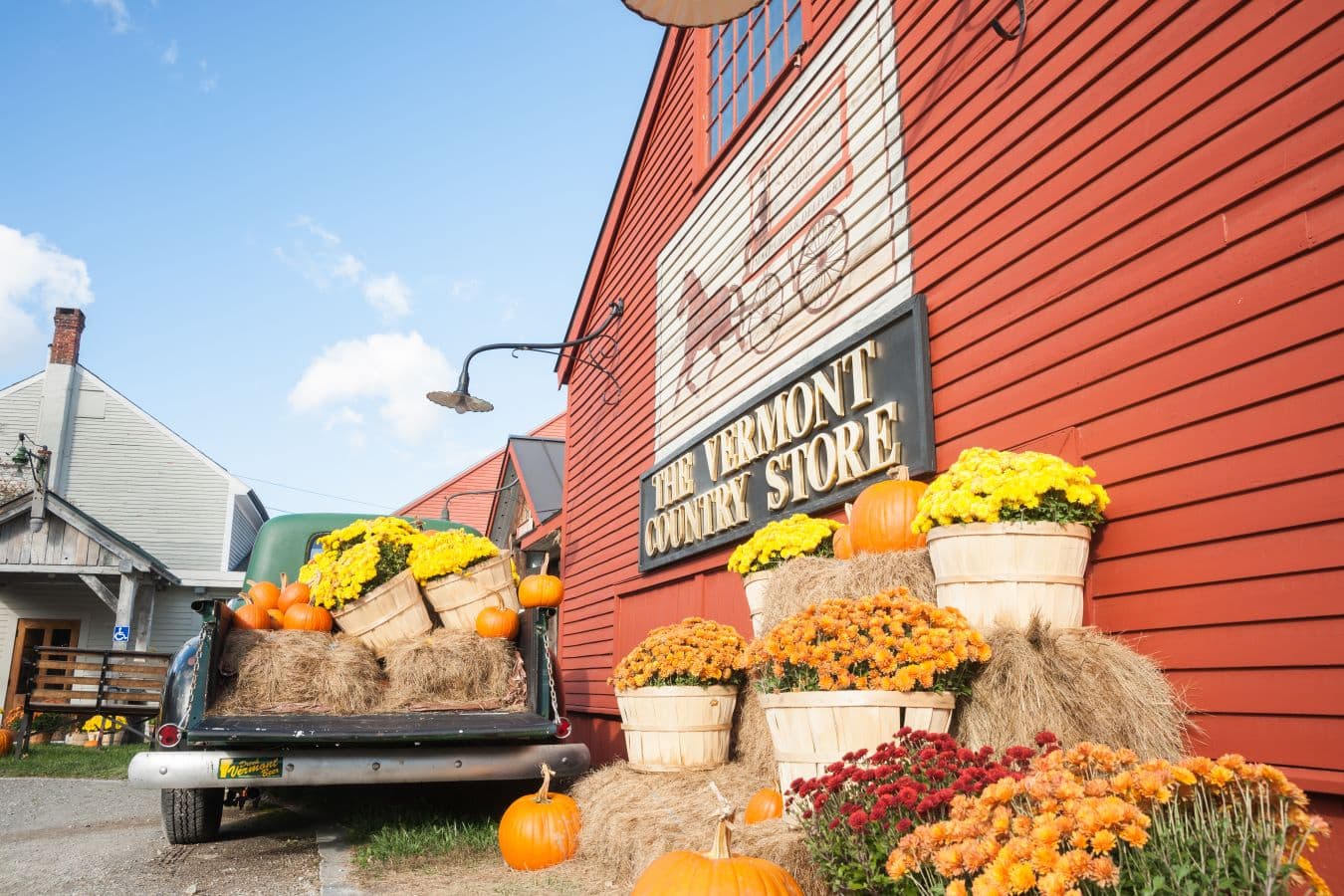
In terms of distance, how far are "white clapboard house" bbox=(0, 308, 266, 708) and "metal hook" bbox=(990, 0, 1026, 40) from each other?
1912 centimetres

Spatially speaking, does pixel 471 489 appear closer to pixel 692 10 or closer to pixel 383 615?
pixel 383 615

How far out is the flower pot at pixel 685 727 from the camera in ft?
16.3

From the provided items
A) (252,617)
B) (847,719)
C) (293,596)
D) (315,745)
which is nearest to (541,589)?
(293,596)

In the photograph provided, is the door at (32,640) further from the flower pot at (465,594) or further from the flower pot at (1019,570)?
the flower pot at (1019,570)

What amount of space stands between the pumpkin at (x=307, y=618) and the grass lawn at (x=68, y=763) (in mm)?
4670

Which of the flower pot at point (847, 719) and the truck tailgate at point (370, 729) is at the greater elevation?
the flower pot at point (847, 719)

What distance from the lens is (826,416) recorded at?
5863mm

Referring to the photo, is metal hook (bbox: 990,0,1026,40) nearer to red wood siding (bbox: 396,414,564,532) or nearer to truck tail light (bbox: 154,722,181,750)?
truck tail light (bbox: 154,722,181,750)

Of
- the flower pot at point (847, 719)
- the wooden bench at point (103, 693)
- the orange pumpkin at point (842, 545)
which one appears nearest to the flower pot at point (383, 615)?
the orange pumpkin at point (842, 545)

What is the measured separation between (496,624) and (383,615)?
0.77m

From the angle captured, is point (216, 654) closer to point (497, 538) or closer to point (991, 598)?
point (991, 598)

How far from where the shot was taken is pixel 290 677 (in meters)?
5.33

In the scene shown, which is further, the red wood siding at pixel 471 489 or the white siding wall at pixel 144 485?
the red wood siding at pixel 471 489

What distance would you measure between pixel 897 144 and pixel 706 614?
3853 millimetres
